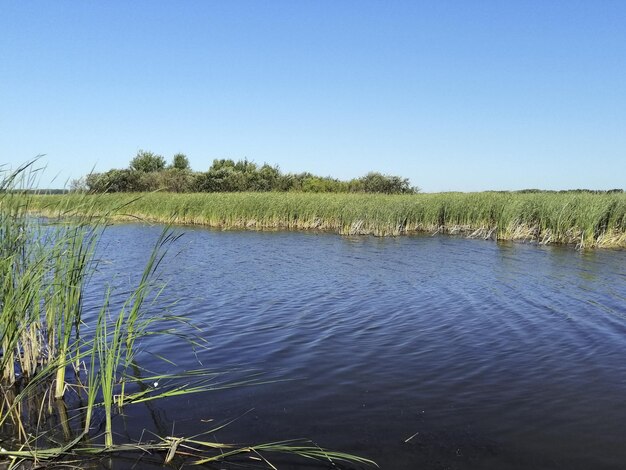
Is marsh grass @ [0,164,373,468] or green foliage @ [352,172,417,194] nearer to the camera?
marsh grass @ [0,164,373,468]

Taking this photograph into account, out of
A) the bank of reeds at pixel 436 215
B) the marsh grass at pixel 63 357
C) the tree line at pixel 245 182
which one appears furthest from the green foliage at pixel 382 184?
the marsh grass at pixel 63 357

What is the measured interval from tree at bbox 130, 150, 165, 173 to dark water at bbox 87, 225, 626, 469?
53.4 meters

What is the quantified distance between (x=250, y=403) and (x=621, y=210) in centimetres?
2043

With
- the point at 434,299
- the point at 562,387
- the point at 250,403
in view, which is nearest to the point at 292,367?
the point at 250,403

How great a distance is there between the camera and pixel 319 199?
29.0 meters

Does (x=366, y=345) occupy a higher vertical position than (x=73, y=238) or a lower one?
lower

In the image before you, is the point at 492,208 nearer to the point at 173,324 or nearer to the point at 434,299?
the point at 434,299

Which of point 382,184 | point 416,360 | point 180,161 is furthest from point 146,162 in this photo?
point 416,360

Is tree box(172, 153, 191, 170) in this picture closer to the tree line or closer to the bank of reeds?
the tree line

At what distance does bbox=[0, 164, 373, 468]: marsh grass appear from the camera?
4.28m

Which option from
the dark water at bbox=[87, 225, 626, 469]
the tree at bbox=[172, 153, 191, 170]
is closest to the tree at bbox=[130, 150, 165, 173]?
the tree at bbox=[172, 153, 191, 170]

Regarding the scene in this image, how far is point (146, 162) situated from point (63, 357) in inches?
2520

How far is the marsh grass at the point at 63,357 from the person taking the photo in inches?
169

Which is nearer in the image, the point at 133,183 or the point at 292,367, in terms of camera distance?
the point at 292,367
